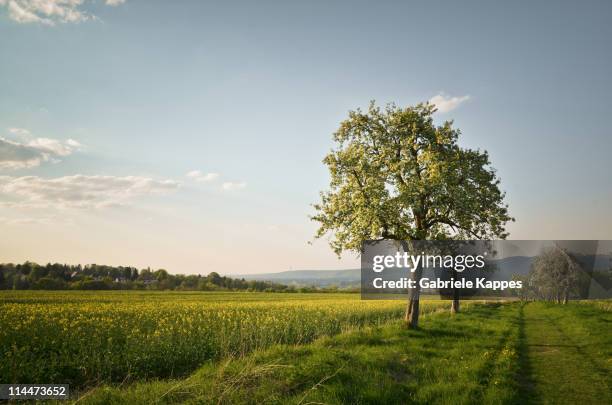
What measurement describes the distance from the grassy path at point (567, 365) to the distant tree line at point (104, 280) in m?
86.4

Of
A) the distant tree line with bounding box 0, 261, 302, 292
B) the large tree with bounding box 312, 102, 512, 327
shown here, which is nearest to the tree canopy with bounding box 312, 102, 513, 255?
the large tree with bounding box 312, 102, 512, 327

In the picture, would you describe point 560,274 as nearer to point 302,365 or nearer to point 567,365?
point 567,365

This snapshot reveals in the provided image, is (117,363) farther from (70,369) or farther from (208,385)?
(208,385)

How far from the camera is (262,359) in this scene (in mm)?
13594

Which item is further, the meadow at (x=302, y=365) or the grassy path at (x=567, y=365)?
the grassy path at (x=567, y=365)

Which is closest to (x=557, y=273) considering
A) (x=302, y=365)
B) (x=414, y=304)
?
(x=414, y=304)

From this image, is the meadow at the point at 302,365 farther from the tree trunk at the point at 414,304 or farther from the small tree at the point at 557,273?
the small tree at the point at 557,273

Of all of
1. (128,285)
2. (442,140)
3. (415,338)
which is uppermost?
(442,140)

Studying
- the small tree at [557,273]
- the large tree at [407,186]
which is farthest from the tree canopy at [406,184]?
the small tree at [557,273]

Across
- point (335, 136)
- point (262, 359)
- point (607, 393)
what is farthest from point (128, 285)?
point (607, 393)

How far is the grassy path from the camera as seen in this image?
36.9 feet

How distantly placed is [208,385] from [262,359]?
3836mm

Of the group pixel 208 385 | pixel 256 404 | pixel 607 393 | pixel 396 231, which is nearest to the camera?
pixel 256 404

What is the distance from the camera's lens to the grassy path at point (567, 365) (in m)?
11.2
